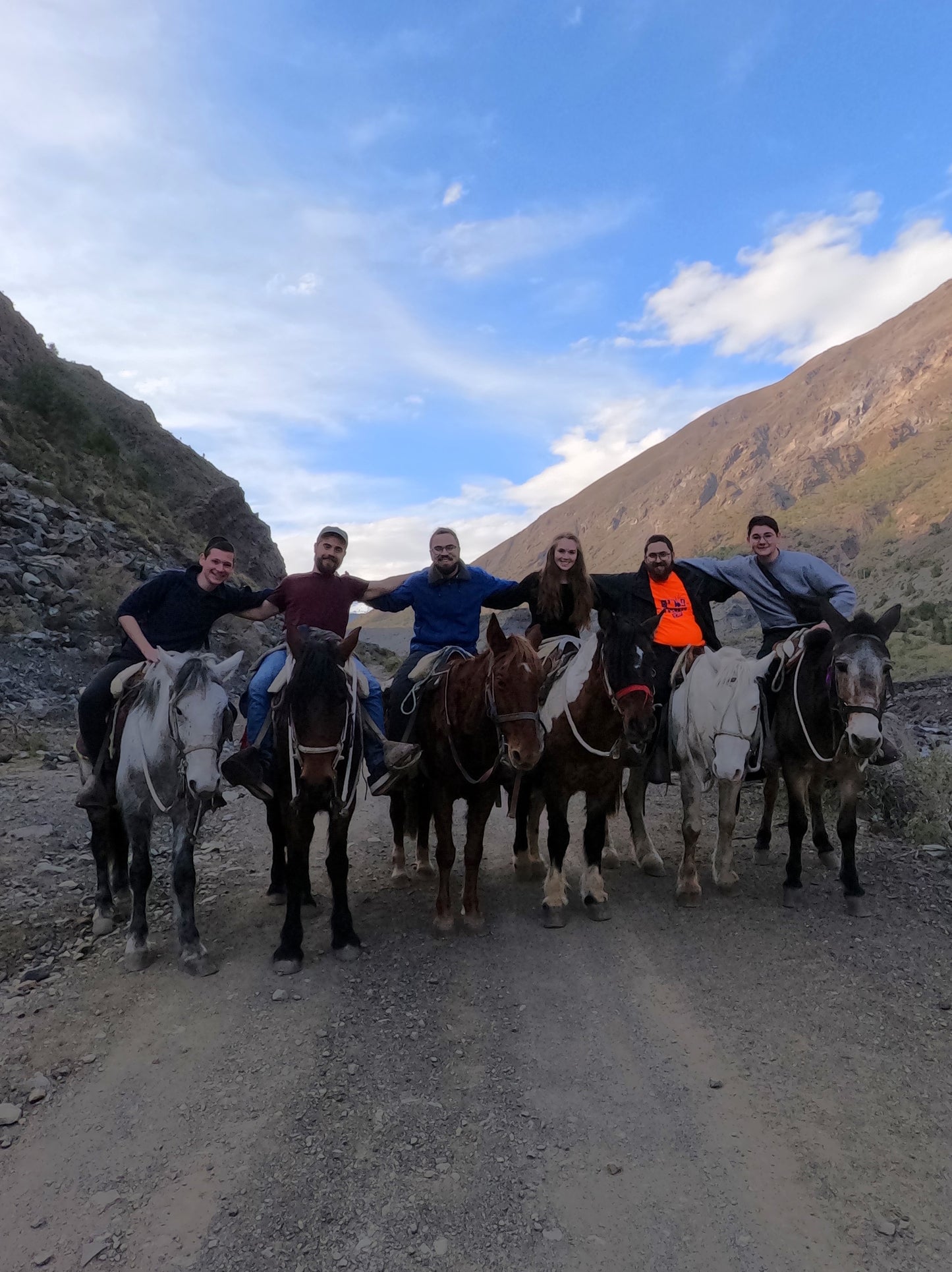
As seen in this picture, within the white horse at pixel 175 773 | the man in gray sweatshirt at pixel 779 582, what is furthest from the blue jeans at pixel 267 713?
the man in gray sweatshirt at pixel 779 582

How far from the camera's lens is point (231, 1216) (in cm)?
272

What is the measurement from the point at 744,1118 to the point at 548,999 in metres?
1.35

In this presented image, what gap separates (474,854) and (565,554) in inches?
103

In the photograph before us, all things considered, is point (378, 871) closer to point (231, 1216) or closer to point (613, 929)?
point (613, 929)

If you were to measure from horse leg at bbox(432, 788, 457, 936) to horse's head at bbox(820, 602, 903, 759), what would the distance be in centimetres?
290

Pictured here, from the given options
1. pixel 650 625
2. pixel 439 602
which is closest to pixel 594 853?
pixel 650 625

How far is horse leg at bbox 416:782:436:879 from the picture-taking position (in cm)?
643

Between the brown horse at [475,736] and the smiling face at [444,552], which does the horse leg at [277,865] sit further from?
the smiling face at [444,552]

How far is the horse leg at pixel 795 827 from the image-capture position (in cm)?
568

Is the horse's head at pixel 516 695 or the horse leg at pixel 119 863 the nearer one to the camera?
the horse's head at pixel 516 695

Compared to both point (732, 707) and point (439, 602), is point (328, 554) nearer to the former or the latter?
point (439, 602)

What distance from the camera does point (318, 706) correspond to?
14.7 ft

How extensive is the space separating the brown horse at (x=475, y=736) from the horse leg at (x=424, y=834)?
20.9 inches

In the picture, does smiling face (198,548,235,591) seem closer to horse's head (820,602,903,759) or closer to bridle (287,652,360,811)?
bridle (287,652,360,811)
